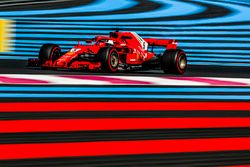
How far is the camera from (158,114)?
5703 mm

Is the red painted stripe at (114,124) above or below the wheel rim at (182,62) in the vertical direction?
below

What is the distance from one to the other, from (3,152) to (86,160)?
54 centimetres

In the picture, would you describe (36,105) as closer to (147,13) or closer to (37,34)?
A: (37,34)

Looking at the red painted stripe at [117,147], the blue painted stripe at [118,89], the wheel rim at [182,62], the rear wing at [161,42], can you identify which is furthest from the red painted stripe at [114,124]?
the rear wing at [161,42]

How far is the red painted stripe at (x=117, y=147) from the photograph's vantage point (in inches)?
155

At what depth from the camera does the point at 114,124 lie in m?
5.06

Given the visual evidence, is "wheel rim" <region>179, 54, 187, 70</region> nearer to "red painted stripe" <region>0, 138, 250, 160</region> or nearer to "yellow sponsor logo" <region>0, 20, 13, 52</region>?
"yellow sponsor logo" <region>0, 20, 13, 52</region>

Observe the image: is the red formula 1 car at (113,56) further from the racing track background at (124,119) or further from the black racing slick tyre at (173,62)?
the racing track background at (124,119)

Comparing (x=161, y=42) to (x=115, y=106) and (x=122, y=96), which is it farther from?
(x=115, y=106)

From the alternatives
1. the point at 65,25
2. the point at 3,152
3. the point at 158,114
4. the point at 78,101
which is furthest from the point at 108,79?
the point at 65,25

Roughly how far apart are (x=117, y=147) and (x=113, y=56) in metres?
6.87

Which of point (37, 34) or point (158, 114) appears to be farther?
point (37, 34)

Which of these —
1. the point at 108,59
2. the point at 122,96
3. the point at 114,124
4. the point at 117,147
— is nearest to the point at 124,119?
the point at 114,124

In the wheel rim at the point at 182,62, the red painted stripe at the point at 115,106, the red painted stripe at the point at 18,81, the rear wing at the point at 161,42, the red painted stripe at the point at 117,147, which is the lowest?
the red painted stripe at the point at 117,147
